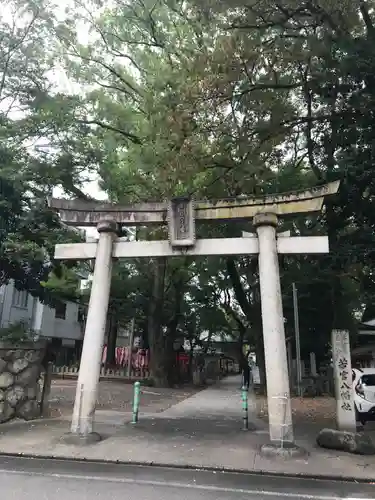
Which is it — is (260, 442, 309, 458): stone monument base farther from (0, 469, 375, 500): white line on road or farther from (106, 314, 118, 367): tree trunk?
(106, 314, 118, 367): tree trunk

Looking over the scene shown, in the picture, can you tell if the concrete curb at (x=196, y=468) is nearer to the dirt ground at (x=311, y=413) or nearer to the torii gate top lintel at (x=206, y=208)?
the torii gate top lintel at (x=206, y=208)

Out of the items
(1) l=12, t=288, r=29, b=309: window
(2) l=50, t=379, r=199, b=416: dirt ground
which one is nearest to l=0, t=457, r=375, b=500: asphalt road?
(2) l=50, t=379, r=199, b=416: dirt ground

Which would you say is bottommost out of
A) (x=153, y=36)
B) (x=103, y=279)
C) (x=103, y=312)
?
(x=103, y=312)

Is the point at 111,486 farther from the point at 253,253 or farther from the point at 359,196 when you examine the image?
the point at 359,196

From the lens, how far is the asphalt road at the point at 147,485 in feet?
19.3

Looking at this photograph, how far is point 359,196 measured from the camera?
11.0 m

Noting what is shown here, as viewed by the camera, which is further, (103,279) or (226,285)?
(226,285)

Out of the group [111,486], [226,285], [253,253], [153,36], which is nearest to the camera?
[111,486]

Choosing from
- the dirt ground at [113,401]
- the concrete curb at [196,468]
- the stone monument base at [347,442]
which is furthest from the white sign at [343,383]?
the dirt ground at [113,401]

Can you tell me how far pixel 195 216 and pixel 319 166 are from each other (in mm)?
6938

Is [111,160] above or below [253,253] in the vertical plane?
above

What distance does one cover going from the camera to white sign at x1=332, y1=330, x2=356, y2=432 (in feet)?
31.3

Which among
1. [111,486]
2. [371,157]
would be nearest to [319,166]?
[371,157]

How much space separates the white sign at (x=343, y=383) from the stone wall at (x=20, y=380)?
A: 25.2 ft
